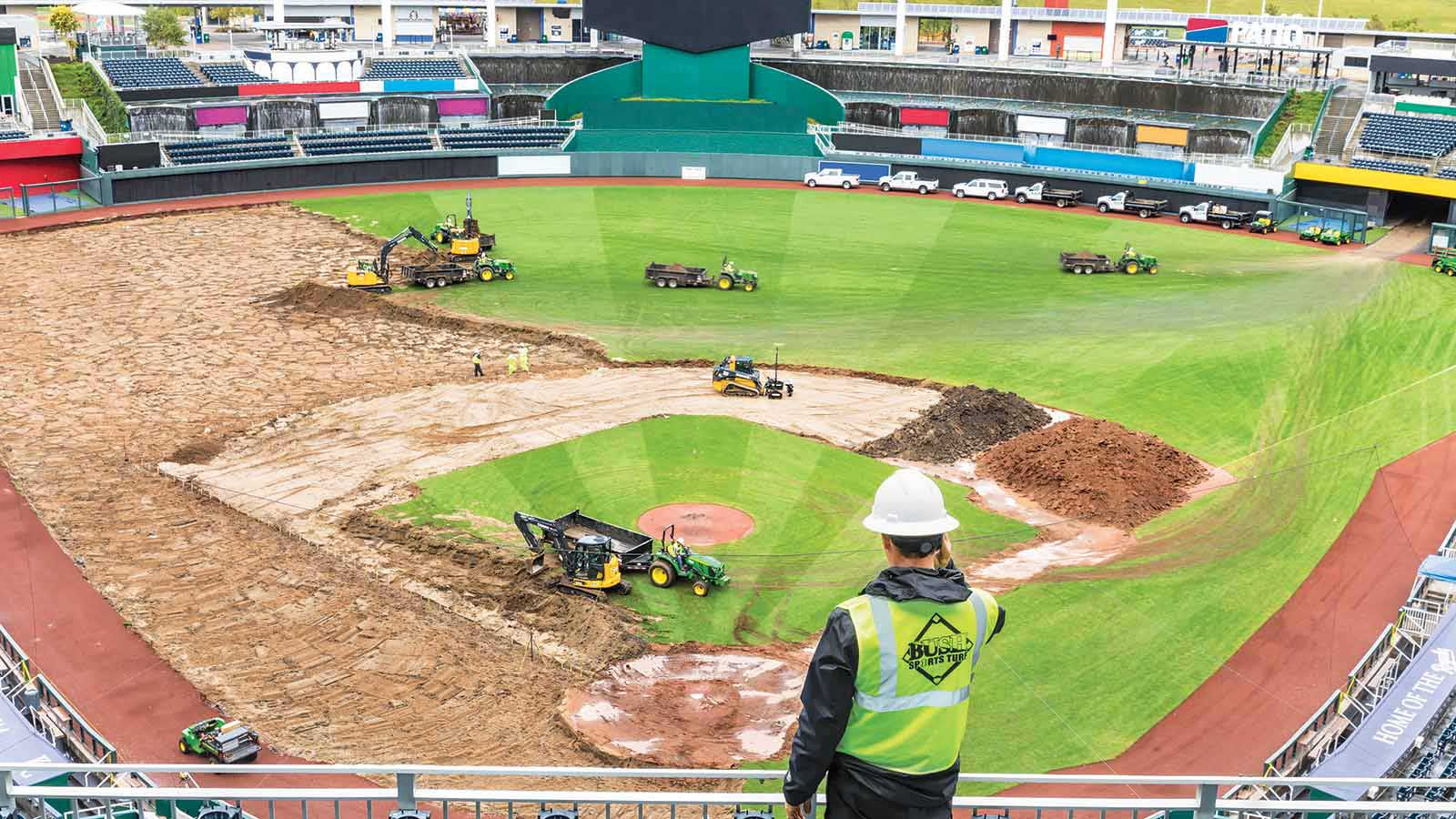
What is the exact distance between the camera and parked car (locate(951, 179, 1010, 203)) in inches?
3036

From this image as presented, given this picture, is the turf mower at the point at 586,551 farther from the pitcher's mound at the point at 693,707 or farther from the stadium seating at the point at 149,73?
the stadium seating at the point at 149,73

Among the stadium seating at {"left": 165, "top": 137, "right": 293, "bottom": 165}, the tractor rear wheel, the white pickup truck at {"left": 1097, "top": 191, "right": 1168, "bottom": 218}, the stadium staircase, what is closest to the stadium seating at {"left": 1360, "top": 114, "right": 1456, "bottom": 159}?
the white pickup truck at {"left": 1097, "top": 191, "right": 1168, "bottom": 218}

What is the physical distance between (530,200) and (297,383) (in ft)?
107

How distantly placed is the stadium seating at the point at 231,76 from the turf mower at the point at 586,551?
64.1 m

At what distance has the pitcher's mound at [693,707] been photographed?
75.9ft

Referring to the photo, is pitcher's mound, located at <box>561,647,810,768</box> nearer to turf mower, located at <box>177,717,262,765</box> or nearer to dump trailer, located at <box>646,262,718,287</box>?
turf mower, located at <box>177,717,262,765</box>

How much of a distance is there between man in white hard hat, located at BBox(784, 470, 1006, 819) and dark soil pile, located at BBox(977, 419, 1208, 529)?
27.0 meters

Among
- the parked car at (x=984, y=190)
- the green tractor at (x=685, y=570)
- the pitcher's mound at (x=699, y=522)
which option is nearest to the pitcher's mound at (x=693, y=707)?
the green tractor at (x=685, y=570)

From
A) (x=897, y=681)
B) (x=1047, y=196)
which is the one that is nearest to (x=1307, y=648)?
(x=897, y=681)

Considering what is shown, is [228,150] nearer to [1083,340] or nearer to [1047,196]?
[1047,196]

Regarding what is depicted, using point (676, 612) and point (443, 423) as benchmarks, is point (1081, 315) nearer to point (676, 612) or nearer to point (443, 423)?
point (443, 423)

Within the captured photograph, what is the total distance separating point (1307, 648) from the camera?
27766mm

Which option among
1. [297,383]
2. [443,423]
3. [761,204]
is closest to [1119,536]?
[443,423]

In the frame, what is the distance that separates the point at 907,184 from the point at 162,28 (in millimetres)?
60797
